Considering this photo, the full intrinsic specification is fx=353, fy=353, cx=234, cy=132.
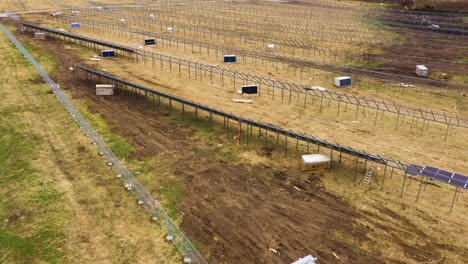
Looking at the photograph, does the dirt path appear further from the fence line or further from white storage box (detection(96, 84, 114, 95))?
white storage box (detection(96, 84, 114, 95))

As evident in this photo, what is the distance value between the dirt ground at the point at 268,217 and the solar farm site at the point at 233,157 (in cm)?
10

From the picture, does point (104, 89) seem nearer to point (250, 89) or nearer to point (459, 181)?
point (250, 89)

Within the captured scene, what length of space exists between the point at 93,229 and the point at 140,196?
12.0 feet

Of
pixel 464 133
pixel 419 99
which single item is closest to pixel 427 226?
pixel 464 133

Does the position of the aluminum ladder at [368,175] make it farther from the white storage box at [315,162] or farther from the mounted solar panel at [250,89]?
the mounted solar panel at [250,89]

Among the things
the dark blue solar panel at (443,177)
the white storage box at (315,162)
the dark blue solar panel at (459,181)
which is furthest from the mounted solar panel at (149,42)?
the dark blue solar panel at (459,181)

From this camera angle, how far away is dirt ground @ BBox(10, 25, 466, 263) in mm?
18891

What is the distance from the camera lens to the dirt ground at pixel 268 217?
1889 cm

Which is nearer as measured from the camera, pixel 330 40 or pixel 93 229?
pixel 93 229

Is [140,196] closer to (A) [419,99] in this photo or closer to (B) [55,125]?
(B) [55,125]


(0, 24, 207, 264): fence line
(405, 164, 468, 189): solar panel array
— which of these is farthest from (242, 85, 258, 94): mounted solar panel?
(405, 164, 468, 189): solar panel array

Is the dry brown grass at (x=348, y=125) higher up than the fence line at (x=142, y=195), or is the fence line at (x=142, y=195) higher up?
the dry brown grass at (x=348, y=125)

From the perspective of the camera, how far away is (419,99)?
139 ft

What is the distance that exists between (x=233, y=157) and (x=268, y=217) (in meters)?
7.82
